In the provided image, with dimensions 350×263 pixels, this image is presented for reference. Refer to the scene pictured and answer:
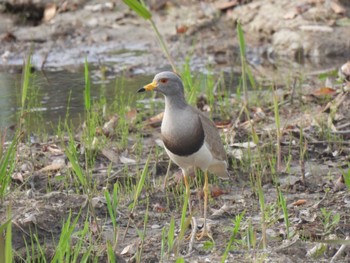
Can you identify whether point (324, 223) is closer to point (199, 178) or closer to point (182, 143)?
point (182, 143)

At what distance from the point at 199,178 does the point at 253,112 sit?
195 cm

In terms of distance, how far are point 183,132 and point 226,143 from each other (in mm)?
1365

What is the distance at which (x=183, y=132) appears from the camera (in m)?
5.46

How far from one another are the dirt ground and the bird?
33 centimetres

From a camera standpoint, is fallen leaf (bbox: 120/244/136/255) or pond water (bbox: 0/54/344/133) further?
pond water (bbox: 0/54/344/133)

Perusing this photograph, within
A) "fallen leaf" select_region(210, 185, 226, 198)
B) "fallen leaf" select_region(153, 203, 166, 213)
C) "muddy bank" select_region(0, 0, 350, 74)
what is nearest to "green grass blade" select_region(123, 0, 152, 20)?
"fallen leaf" select_region(153, 203, 166, 213)

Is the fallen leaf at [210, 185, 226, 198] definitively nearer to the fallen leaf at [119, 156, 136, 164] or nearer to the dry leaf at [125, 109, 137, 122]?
the fallen leaf at [119, 156, 136, 164]

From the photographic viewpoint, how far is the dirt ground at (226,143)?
5055mm

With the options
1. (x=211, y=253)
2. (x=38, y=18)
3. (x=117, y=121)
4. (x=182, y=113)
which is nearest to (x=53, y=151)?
(x=117, y=121)

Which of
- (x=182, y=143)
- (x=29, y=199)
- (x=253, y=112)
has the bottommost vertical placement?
(x=253, y=112)

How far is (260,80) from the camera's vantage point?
A: 995 cm

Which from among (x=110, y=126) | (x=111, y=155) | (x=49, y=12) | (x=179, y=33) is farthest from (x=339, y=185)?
(x=49, y=12)

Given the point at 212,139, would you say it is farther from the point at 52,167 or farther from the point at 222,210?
the point at 52,167

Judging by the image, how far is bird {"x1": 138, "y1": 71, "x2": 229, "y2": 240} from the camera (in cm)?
547
